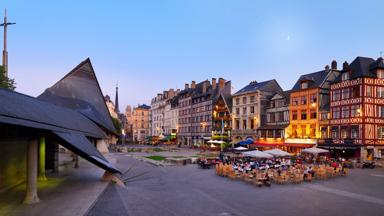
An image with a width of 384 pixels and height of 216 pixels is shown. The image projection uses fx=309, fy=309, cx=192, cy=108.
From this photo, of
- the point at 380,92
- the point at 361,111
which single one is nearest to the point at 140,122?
the point at 361,111

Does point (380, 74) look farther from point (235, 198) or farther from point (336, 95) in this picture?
point (235, 198)

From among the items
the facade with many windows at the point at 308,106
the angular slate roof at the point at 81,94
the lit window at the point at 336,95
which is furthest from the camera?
the facade with many windows at the point at 308,106

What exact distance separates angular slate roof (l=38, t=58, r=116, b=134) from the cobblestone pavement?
46.8 feet

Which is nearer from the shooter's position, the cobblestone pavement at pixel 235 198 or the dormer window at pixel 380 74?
the cobblestone pavement at pixel 235 198

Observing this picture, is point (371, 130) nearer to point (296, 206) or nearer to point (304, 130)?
point (304, 130)

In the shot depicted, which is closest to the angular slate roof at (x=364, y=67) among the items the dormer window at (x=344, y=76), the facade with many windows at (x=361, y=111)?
the facade with many windows at (x=361, y=111)

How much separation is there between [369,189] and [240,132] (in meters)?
40.4

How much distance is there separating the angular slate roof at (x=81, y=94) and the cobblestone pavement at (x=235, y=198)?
1426cm

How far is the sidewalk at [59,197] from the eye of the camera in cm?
1149

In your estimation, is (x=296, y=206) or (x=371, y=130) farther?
(x=371, y=130)

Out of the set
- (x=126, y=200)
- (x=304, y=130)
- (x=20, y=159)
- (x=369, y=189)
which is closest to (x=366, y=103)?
(x=304, y=130)

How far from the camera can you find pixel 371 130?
121ft

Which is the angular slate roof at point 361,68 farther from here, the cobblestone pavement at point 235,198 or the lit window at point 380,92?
the cobblestone pavement at point 235,198

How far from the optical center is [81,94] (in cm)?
3816
